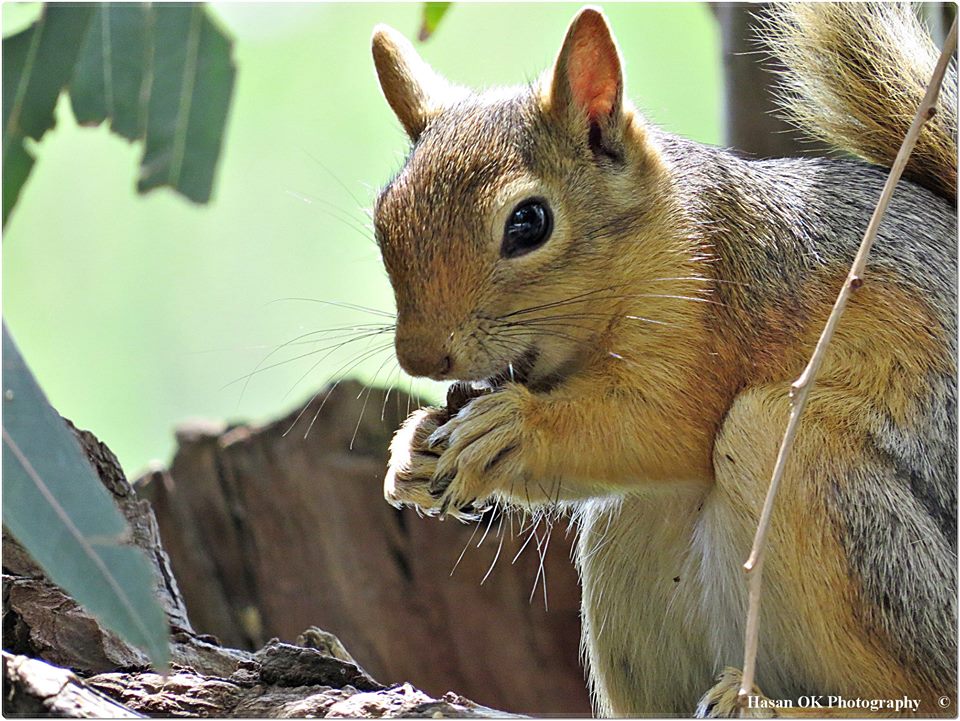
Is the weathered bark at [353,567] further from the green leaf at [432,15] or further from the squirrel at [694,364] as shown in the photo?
the green leaf at [432,15]

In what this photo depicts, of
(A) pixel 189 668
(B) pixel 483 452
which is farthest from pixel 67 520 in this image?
(B) pixel 483 452

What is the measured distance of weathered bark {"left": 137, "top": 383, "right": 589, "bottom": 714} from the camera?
118 inches

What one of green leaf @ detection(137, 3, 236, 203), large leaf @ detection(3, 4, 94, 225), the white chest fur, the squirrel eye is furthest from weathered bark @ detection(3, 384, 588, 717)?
the squirrel eye

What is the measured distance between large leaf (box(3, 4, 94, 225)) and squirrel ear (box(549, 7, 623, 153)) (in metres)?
0.95

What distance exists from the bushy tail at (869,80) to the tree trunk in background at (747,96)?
678mm

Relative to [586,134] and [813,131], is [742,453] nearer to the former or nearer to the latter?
[586,134]

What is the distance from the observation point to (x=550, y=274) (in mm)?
1859

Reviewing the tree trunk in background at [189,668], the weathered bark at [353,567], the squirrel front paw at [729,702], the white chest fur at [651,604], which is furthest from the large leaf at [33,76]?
the squirrel front paw at [729,702]

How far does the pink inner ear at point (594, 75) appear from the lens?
1.91 metres

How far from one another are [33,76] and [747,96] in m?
1.76

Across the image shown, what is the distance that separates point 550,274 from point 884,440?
23.6 inches

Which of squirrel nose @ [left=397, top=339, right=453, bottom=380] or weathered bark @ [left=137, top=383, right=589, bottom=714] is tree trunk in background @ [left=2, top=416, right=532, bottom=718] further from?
weathered bark @ [left=137, top=383, right=589, bottom=714]

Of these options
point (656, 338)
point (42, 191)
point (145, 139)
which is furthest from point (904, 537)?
point (42, 191)

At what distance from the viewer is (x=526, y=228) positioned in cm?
186
